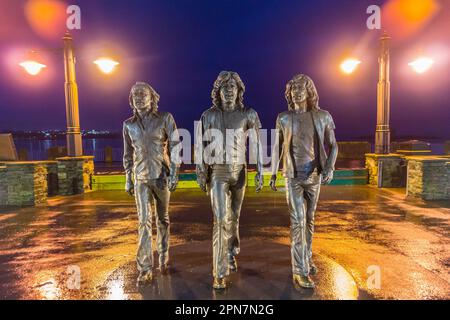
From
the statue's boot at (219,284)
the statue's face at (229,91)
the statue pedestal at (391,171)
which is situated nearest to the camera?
the statue's boot at (219,284)

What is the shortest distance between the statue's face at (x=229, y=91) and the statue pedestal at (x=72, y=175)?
8.52 meters

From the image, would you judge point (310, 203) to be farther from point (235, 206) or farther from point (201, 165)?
point (201, 165)

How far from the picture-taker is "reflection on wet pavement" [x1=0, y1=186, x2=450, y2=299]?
3703 mm

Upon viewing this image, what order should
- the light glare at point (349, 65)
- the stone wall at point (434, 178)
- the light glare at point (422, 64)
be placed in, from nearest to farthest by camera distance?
the stone wall at point (434, 178) < the light glare at point (422, 64) < the light glare at point (349, 65)

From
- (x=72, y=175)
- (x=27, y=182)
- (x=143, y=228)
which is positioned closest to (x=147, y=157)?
(x=143, y=228)

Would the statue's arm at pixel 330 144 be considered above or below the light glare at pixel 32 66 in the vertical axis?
below

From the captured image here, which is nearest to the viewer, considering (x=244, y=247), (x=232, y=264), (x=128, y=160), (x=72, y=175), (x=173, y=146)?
(x=173, y=146)

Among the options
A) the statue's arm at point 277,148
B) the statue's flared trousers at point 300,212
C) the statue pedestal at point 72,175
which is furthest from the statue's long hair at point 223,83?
the statue pedestal at point 72,175

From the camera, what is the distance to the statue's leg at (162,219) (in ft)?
13.2

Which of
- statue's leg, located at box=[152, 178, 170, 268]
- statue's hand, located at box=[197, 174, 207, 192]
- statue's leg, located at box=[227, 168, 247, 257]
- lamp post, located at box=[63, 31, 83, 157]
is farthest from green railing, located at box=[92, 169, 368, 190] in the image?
statue's hand, located at box=[197, 174, 207, 192]

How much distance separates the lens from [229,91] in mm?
3682

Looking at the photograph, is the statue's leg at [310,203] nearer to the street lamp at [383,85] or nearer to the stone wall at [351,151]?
the street lamp at [383,85]

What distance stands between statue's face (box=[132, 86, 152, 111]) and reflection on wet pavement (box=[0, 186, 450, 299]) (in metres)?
2.12

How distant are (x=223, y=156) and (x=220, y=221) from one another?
73 cm
